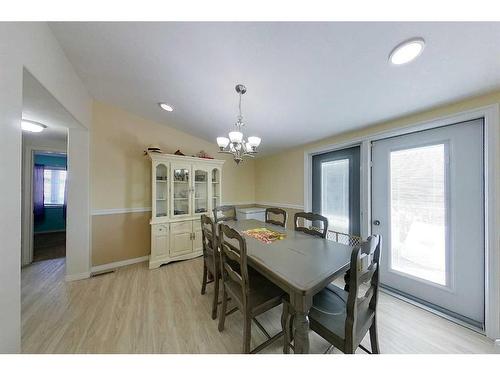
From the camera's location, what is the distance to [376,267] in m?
1.09

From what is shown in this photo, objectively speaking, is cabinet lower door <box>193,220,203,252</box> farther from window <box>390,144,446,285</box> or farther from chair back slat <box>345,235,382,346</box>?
window <box>390,144,446,285</box>

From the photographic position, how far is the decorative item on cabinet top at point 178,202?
9.04ft

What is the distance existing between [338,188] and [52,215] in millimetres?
6848

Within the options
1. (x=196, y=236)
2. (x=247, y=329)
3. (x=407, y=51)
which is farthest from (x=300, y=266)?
(x=196, y=236)

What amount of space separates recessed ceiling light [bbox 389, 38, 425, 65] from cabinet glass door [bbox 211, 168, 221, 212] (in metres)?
2.76

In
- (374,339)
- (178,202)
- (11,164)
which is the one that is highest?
(11,164)

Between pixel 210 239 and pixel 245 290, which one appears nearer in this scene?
pixel 245 290

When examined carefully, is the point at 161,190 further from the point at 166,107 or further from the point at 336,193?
the point at 336,193

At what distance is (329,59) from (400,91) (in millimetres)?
756

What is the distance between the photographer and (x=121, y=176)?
2814 mm

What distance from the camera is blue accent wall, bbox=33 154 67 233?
439cm

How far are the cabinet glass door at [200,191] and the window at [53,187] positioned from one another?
4.26m
